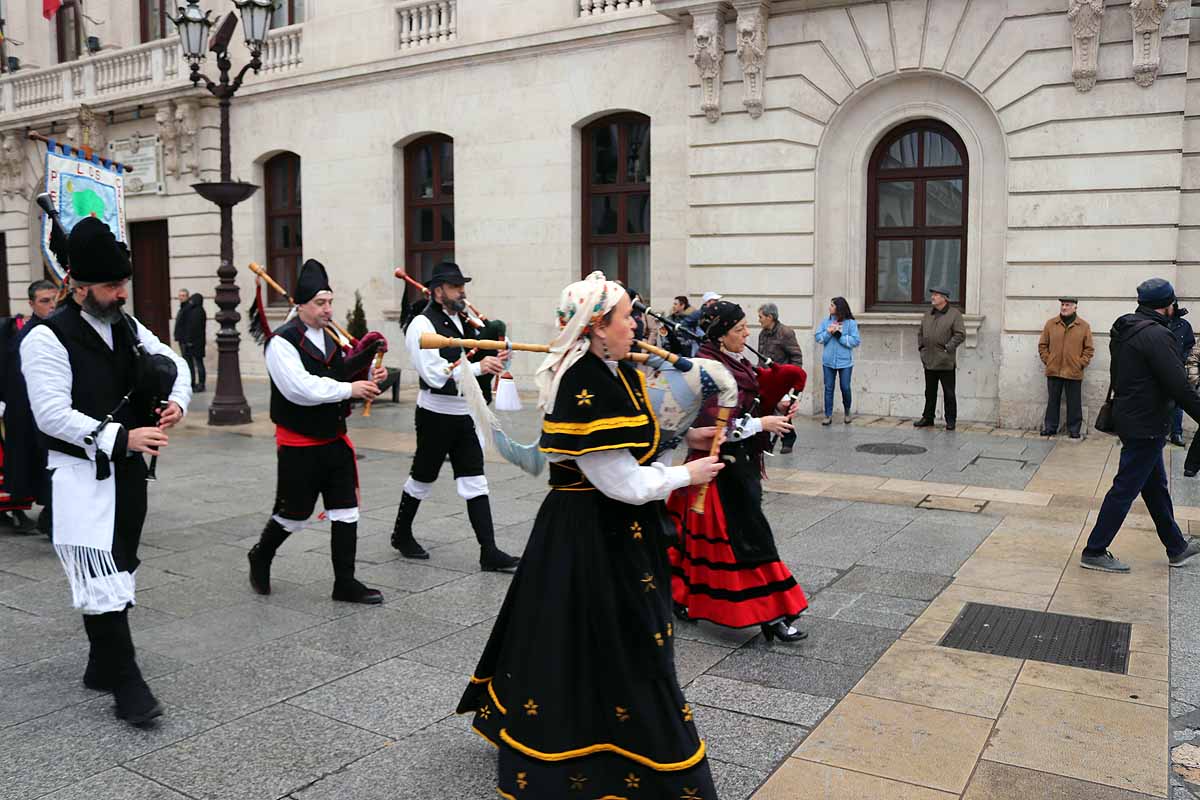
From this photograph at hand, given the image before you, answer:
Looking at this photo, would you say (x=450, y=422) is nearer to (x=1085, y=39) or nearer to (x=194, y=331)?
(x=1085, y=39)

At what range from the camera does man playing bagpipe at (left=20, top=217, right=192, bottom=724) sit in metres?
4.25

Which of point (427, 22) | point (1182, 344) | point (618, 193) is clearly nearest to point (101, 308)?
point (1182, 344)

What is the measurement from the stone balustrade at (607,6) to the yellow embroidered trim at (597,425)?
1312 centimetres

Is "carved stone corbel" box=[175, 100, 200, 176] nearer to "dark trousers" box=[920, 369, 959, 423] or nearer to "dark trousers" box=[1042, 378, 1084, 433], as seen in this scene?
"dark trousers" box=[920, 369, 959, 423]

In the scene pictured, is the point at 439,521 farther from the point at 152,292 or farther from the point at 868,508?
the point at 152,292

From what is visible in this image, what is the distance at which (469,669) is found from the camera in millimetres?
4883

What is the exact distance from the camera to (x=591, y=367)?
3527 mm

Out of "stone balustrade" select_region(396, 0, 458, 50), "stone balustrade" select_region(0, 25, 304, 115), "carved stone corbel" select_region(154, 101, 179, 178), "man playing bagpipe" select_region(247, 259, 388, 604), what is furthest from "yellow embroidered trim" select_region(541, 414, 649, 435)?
"carved stone corbel" select_region(154, 101, 179, 178)

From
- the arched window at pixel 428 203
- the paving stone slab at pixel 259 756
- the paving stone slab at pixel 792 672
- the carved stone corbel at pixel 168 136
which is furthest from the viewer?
the carved stone corbel at pixel 168 136

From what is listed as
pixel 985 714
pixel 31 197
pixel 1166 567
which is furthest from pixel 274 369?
pixel 31 197

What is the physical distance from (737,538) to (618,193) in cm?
1211

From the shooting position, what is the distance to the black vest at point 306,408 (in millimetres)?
5715

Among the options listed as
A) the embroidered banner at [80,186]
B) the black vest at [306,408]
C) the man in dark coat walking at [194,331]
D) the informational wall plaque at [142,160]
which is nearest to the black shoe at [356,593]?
the black vest at [306,408]

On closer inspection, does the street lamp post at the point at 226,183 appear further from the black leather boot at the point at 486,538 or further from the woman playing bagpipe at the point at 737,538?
the woman playing bagpipe at the point at 737,538
